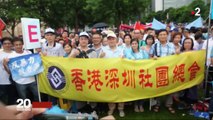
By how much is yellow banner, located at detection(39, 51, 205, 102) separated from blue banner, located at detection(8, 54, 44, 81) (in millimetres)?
319

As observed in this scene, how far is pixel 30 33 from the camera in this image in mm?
5336

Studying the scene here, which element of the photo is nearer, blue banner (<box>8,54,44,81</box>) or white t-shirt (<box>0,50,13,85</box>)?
blue banner (<box>8,54,44,81</box>)

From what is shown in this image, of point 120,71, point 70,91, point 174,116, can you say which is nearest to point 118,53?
point 120,71

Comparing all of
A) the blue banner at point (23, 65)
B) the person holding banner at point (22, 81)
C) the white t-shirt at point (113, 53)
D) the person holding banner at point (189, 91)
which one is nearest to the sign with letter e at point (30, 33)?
the blue banner at point (23, 65)

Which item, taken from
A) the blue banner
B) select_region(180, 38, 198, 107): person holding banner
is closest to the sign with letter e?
the blue banner

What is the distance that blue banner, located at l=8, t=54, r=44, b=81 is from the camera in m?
5.38

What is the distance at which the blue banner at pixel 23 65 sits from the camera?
5.38 m

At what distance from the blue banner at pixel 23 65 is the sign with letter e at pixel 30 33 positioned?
8.9 inches

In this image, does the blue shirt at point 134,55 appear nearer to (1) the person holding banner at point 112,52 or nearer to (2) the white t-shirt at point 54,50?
(1) the person holding banner at point 112,52

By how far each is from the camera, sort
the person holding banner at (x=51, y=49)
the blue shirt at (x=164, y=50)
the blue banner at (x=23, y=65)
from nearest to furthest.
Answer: the blue banner at (x=23, y=65)
the blue shirt at (x=164, y=50)
the person holding banner at (x=51, y=49)

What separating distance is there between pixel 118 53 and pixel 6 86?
7.77ft

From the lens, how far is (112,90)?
5.50m

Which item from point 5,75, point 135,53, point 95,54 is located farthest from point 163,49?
point 5,75

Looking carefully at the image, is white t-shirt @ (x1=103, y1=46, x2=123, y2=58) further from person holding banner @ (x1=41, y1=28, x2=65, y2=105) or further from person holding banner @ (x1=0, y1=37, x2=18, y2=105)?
person holding banner @ (x1=0, y1=37, x2=18, y2=105)
